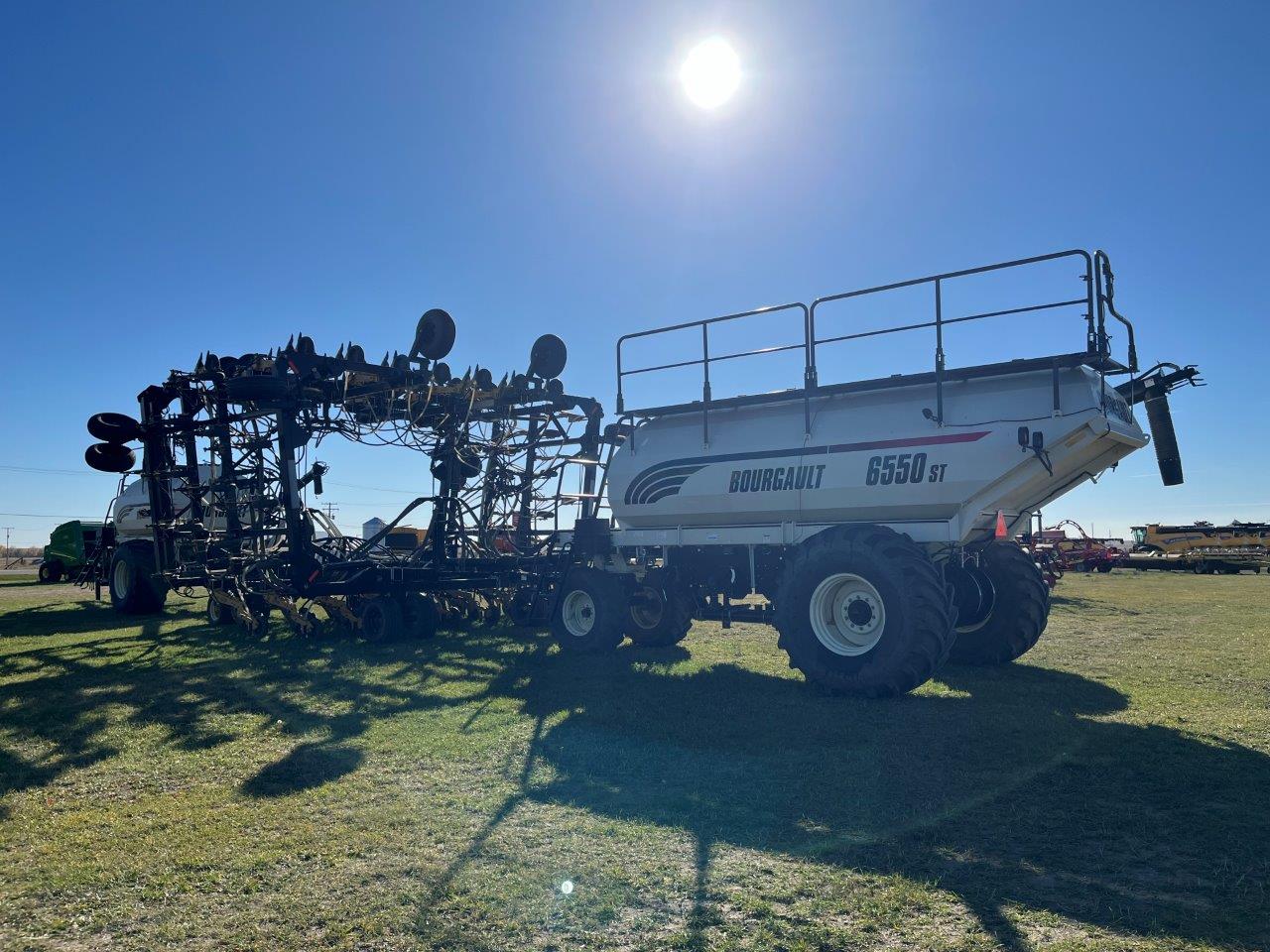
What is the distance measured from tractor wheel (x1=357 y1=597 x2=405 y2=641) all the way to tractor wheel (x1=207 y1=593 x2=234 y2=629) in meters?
3.94

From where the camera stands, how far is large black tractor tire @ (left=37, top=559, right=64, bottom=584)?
34.1m

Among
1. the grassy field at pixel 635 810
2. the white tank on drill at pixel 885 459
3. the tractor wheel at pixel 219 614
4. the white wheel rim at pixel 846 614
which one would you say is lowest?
the grassy field at pixel 635 810

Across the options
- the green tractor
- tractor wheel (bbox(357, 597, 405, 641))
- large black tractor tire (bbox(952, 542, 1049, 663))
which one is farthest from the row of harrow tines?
the green tractor

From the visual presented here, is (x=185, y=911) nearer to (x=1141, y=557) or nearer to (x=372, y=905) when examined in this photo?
(x=372, y=905)

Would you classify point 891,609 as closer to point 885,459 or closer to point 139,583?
point 885,459

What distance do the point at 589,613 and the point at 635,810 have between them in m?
7.23

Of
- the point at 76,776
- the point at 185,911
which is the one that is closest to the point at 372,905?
the point at 185,911

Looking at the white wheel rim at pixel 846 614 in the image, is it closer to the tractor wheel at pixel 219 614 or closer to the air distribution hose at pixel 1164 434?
the air distribution hose at pixel 1164 434

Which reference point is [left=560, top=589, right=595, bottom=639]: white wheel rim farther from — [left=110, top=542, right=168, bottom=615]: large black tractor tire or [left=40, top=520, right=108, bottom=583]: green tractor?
[left=40, top=520, right=108, bottom=583]: green tractor

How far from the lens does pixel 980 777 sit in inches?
242

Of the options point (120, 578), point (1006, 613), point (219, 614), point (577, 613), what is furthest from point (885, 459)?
point (120, 578)

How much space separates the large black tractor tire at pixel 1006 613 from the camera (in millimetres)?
10625

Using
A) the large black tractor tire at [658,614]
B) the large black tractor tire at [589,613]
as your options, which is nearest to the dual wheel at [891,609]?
the large black tractor tire at [658,614]

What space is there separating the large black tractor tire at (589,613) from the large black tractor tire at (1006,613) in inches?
170
